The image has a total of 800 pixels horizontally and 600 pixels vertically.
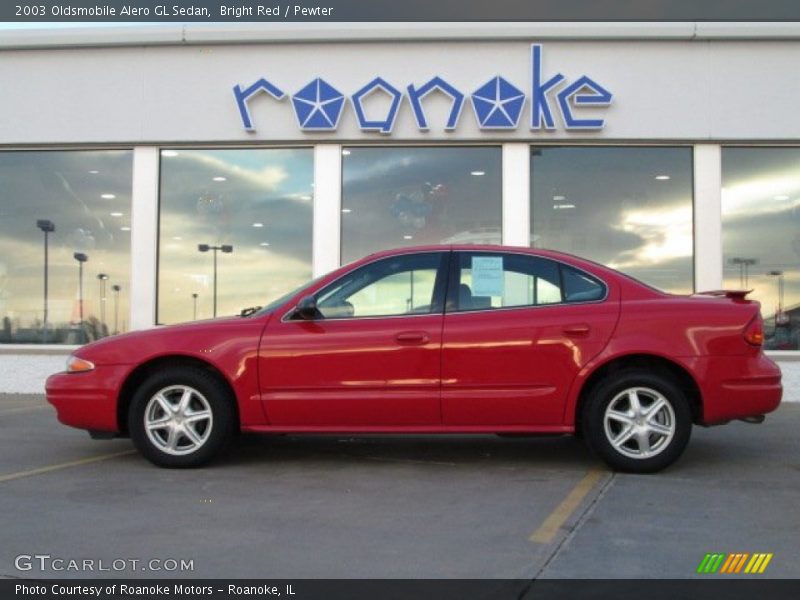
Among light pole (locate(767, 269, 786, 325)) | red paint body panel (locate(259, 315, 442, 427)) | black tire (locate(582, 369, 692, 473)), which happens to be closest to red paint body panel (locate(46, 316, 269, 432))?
red paint body panel (locate(259, 315, 442, 427))

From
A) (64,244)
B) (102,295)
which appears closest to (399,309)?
(102,295)

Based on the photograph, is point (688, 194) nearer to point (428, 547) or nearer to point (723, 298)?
point (723, 298)

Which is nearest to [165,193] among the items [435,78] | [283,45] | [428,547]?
[283,45]

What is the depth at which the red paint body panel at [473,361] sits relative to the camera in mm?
5750

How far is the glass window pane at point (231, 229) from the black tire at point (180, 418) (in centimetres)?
600

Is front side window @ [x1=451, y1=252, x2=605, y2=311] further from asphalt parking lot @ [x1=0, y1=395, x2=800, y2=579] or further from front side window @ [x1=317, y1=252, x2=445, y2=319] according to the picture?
asphalt parking lot @ [x1=0, y1=395, x2=800, y2=579]

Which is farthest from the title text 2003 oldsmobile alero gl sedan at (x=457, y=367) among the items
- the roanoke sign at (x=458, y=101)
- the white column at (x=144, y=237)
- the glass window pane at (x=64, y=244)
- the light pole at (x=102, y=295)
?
the glass window pane at (x=64, y=244)

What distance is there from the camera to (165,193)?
12.1 meters

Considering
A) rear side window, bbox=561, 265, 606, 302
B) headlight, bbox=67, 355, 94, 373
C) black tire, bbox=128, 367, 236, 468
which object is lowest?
black tire, bbox=128, 367, 236, 468

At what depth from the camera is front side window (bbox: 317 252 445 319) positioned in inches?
237

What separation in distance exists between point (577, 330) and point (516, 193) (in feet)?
19.8

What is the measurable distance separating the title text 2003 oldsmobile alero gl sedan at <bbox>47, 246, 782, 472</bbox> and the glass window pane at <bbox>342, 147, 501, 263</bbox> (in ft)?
19.0
